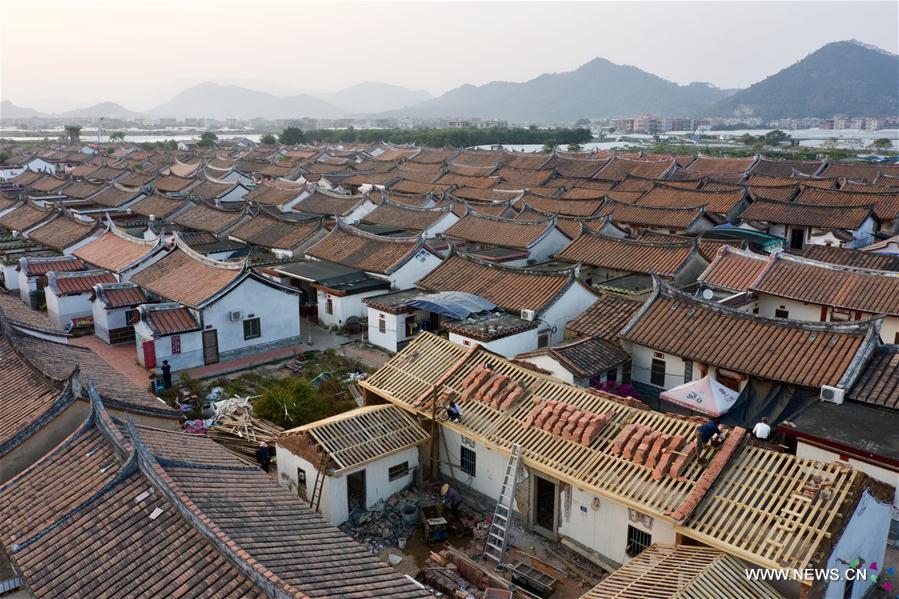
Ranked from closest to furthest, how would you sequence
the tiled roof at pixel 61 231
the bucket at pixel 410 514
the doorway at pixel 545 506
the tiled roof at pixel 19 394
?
the tiled roof at pixel 19 394 → the doorway at pixel 545 506 → the bucket at pixel 410 514 → the tiled roof at pixel 61 231

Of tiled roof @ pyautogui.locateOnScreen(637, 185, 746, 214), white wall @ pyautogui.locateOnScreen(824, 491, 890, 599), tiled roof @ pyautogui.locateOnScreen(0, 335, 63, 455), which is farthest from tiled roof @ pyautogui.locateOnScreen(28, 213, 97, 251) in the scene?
white wall @ pyautogui.locateOnScreen(824, 491, 890, 599)

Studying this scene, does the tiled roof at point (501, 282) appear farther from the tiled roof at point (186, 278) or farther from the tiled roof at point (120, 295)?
the tiled roof at point (120, 295)

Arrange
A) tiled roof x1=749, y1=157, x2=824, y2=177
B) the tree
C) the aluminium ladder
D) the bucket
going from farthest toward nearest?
the tree, tiled roof x1=749, y1=157, x2=824, y2=177, the bucket, the aluminium ladder

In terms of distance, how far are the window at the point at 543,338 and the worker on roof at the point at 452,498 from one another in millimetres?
9380

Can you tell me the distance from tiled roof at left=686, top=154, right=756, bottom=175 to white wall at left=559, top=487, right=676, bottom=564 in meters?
60.8

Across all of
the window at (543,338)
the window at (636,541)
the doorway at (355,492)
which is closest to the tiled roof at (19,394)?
the doorway at (355,492)

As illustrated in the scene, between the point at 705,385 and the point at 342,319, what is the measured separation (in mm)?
17335

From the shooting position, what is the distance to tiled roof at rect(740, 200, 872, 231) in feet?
136

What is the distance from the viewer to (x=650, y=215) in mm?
45812

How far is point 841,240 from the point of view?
40406 millimetres

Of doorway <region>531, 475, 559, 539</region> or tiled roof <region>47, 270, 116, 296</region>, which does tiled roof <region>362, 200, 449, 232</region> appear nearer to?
tiled roof <region>47, 270, 116, 296</region>

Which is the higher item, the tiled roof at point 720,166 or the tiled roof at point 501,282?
the tiled roof at point 720,166

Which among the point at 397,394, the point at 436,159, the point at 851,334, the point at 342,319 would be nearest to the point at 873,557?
the point at 851,334

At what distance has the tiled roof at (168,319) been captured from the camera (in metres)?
25.8
